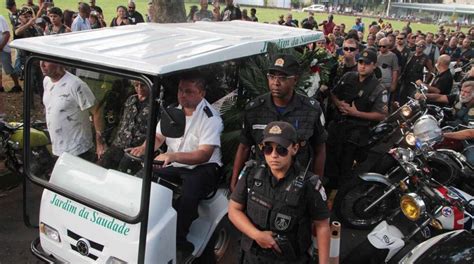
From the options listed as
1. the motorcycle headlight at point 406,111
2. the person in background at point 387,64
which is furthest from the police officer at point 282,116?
the person in background at point 387,64

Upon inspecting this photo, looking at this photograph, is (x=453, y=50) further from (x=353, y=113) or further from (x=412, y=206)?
(x=412, y=206)

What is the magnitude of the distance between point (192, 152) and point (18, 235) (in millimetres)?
2378

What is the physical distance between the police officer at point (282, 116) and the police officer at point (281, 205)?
2.41ft

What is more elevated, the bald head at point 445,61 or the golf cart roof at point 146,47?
the golf cart roof at point 146,47

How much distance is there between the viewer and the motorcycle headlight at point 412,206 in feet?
11.1

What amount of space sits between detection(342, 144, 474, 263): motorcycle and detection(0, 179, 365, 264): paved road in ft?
2.97

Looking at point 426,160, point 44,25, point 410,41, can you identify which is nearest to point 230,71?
point 426,160

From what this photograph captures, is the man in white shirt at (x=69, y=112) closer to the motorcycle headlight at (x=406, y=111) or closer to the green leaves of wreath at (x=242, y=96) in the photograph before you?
the green leaves of wreath at (x=242, y=96)

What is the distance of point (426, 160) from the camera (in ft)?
13.5

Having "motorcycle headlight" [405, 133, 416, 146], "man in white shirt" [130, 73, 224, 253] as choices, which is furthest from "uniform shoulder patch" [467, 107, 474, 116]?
"man in white shirt" [130, 73, 224, 253]

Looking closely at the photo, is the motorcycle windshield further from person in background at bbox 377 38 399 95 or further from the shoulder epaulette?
person in background at bbox 377 38 399 95

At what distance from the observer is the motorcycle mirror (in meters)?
2.62

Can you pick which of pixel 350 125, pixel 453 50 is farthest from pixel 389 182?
pixel 453 50

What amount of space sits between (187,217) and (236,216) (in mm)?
705
